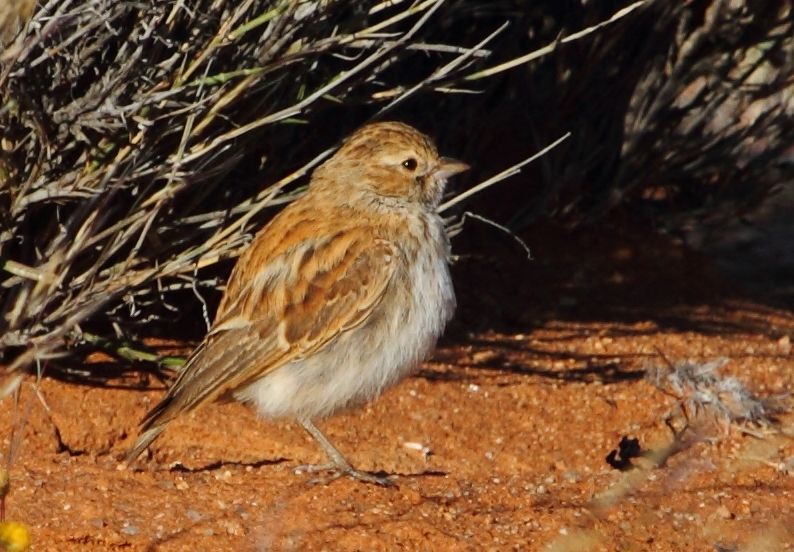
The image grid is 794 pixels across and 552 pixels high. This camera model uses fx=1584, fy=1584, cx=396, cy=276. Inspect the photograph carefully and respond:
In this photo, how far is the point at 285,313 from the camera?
6801 millimetres

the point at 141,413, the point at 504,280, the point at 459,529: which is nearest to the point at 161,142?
the point at 141,413

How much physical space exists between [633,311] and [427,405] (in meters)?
2.03

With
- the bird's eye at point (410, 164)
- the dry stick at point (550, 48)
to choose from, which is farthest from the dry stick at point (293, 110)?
the bird's eye at point (410, 164)

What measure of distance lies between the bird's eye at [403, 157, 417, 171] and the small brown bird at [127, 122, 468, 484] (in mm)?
252

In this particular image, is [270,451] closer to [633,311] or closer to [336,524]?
[336,524]

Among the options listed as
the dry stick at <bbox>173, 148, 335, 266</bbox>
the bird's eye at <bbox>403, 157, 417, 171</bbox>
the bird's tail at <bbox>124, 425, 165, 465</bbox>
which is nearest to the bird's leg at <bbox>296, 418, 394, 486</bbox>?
the bird's tail at <bbox>124, 425, 165, 465</bbox>

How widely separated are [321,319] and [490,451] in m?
1.15

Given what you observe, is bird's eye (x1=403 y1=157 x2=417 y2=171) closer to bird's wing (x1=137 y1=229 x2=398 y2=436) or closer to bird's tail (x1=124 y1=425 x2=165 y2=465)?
bird's wing (x1=137 y1=229 x2=398 y2=436)

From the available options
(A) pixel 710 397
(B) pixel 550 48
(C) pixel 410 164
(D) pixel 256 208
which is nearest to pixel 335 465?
(D) pixel 256 208

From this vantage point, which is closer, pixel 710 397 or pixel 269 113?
pixel 269 113

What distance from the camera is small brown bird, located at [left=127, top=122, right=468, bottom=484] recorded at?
6676 millimetres

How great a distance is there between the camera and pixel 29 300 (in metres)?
6.72

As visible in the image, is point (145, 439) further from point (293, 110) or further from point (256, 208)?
point (293, 110)

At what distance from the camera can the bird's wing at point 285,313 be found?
21.9 feet
